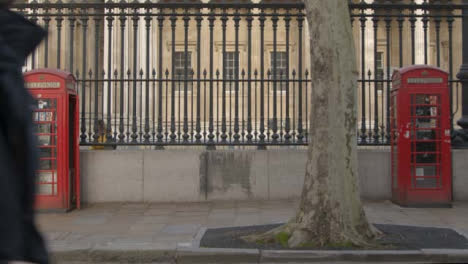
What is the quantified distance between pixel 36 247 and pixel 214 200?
8656 millimetres

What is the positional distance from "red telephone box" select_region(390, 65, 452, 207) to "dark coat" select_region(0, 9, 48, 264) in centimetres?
885

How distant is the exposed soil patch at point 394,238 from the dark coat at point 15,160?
5.08 metres

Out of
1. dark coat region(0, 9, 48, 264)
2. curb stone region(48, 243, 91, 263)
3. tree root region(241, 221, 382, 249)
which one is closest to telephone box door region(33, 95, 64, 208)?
curb stone region(48, 243, 91, 263)

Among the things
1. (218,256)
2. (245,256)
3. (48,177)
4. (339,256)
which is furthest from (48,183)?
(339,256)

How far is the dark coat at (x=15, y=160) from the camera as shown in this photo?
5.39 feet

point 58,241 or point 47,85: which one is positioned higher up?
point 47,85

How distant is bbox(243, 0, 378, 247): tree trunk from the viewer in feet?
22.4

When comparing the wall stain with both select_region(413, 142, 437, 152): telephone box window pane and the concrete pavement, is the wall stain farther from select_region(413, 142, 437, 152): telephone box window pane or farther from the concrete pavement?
select_region(413, 142, 437, 152): telephone box window pane

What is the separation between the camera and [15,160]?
174cm

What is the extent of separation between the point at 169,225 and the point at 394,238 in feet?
11.3

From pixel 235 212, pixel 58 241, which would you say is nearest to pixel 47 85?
pixel 58 241

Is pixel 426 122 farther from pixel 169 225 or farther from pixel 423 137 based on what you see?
pixel 169 225

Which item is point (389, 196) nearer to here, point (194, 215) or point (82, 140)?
point (194, 215)

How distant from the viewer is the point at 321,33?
22.8 ft
